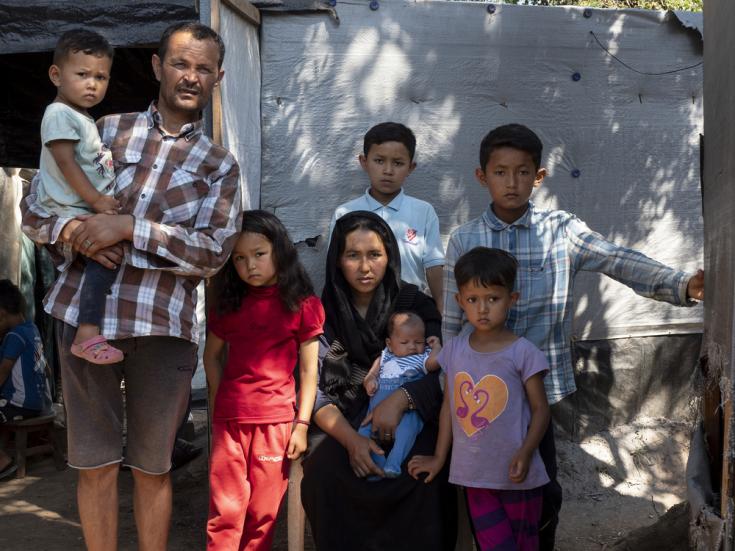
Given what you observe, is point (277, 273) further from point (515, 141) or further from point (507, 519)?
point (507, 519)

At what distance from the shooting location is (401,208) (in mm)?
4426

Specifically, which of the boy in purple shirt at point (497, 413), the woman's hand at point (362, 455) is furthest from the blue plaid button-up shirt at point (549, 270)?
the woman's hand at point (362, 455)

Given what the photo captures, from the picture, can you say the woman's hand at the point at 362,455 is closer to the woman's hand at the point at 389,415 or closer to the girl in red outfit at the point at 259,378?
the woman's hand at the point at 389,415

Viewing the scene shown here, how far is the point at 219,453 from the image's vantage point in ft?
11.9

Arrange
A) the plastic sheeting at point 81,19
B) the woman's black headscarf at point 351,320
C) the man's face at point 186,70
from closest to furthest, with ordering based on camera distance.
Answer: the man's face at point 186,70 → the woman's black headscarf at point 351,320 → the plastic sheeting at point 81,19

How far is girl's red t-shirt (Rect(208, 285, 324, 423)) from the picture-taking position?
362 centimetres

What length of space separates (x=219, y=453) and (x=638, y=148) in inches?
117

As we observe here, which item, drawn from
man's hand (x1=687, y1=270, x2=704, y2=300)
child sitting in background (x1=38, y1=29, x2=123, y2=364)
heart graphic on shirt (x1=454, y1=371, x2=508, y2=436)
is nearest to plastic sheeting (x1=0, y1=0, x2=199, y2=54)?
child sitting in background (x1=38, y1=29, x2=123, y2=364)

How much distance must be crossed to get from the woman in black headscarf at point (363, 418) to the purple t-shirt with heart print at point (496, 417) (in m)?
0.29

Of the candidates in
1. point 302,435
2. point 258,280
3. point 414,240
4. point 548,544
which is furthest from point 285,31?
point 548,544

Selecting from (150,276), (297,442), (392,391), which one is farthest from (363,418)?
(150,276)

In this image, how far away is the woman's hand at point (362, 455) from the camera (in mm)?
3393

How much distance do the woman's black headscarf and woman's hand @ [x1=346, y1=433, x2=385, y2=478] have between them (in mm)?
273

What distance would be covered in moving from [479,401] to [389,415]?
0.48 meters
